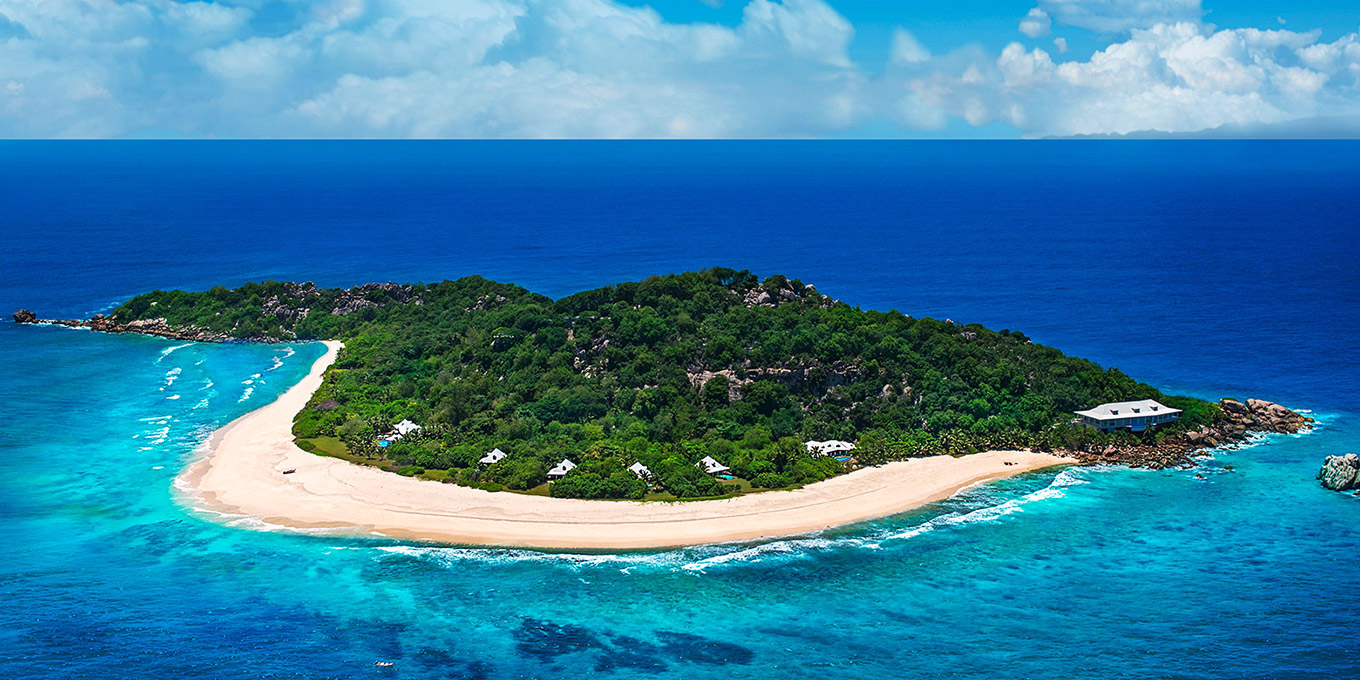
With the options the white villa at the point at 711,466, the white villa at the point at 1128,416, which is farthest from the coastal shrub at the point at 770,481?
the white villa at the point at 1128,416

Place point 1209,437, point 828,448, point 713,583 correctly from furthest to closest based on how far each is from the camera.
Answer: point 1209,437, point 828,448, point 713,583

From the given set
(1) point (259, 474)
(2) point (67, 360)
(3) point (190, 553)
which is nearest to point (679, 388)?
(1) point (259, 474)

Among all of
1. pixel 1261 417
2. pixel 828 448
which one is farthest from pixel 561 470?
pixel 1261 417

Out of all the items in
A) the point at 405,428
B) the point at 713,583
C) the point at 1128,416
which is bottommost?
the point at 713,583

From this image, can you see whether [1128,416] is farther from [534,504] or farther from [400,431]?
[400,431]

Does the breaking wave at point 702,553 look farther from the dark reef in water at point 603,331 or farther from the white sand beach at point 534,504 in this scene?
the dark reef in water at point 603,331

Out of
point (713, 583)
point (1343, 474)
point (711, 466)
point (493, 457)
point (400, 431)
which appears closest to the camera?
point (713, 583)

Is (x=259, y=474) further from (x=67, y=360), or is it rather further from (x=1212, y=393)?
(x=1212, y=393)
